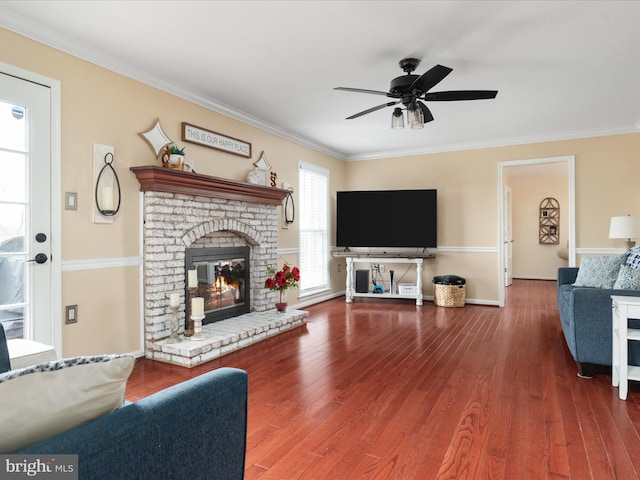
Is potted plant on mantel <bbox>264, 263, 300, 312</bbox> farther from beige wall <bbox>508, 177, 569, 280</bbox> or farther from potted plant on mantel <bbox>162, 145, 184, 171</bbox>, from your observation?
beige wall <bbox>508, 177, 569, 280</bbox>

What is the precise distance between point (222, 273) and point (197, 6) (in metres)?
2.65

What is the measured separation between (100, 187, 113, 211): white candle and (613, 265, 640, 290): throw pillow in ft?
13.5

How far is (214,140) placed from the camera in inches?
166

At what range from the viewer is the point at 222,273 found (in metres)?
4.33

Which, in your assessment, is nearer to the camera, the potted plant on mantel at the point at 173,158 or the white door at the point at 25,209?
the white door at the point at 25,209

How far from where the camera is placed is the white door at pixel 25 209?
258 centimetres

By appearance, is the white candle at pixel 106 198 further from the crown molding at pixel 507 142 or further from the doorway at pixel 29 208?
the crown molding at pixel 507 142

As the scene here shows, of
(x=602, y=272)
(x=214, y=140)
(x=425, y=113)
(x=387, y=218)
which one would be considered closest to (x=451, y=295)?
(x=387, y=218)

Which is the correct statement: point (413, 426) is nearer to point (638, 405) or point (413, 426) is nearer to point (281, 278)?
point (638, 405)

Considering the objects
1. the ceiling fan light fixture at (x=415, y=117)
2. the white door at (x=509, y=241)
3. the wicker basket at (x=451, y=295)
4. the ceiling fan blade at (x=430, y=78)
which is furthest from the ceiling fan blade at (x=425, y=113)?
the white door at (x=509, y=241)

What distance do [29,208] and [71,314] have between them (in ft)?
2.71

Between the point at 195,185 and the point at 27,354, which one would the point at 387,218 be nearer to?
the point at 195,185

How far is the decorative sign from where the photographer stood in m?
3.90

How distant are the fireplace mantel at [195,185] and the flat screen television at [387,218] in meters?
2.06
